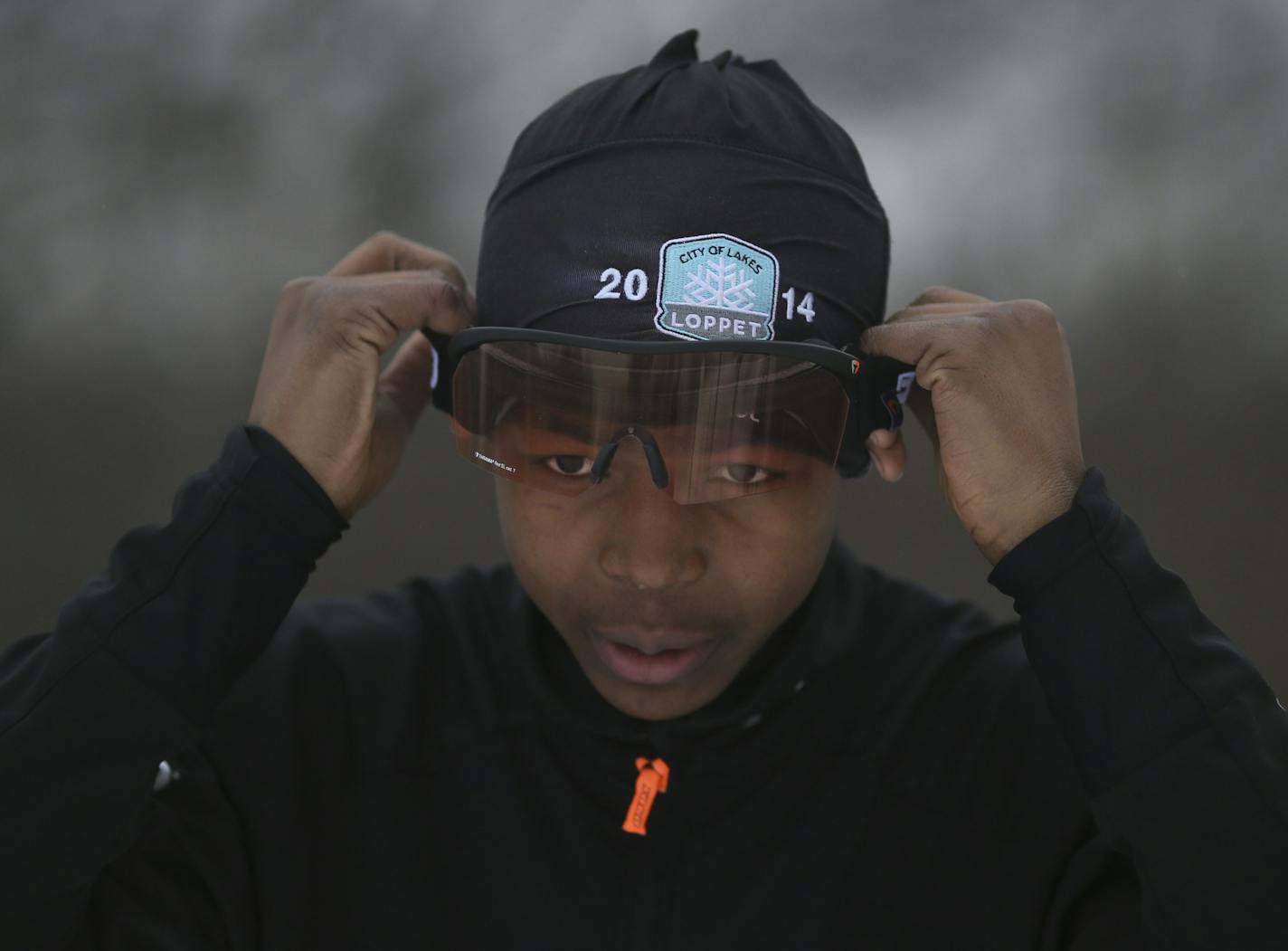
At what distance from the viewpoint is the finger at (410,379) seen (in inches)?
56.0

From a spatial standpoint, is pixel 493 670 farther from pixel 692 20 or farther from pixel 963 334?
pixel 692 20

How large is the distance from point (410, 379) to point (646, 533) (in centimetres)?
43

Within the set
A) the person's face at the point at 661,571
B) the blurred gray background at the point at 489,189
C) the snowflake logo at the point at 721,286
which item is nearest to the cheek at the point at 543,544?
the person's face at the point at 661,571

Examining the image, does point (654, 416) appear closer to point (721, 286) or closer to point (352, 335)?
point (721, 286)

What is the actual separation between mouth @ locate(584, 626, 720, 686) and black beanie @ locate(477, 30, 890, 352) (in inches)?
11.1

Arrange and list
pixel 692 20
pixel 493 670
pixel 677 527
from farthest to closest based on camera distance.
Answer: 1. pixel 692 20
2. pixel 493 670
3. pixel 677 527

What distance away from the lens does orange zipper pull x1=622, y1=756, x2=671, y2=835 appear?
1.23 metres

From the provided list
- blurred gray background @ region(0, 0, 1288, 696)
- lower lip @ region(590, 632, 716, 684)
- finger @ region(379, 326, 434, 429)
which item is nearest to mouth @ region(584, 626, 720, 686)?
lower lip @ region(590, 632, 716, 684)

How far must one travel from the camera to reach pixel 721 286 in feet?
3.70

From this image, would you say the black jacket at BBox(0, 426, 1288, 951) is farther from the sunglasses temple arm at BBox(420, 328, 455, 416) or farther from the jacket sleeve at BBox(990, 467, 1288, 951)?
the sunglasses temple arm at BBox(420, 328, 455, 416)

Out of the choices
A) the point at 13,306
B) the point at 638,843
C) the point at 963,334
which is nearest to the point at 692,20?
the point at 963,334

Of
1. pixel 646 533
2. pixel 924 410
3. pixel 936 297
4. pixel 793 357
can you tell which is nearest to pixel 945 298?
pixel 936 297

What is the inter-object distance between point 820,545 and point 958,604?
0.28 metres

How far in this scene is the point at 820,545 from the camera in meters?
1.24
